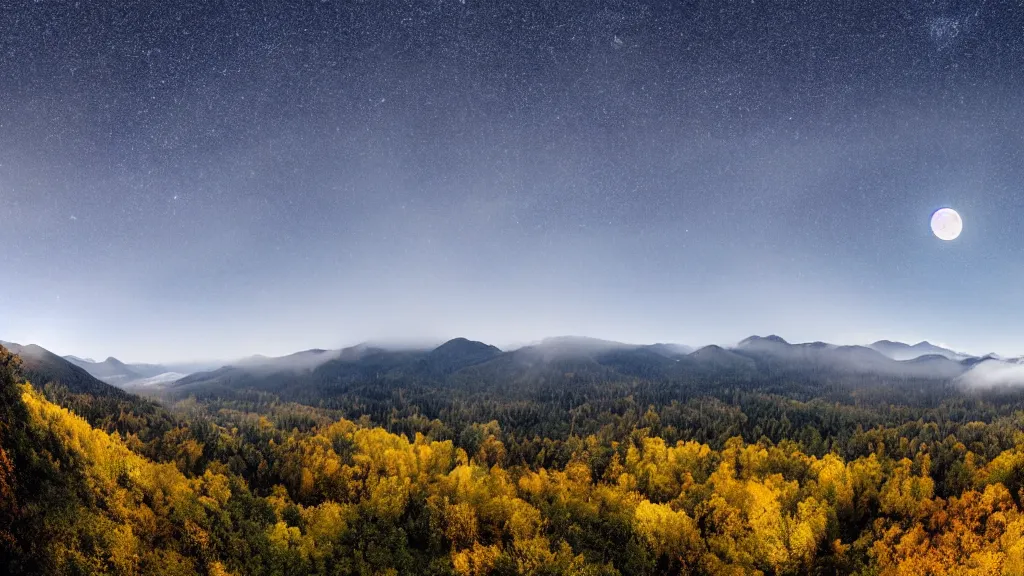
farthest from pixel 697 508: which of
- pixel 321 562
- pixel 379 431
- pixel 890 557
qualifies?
pixel 379 431

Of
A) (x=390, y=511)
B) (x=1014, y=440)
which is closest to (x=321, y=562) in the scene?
(x=390, y=511)

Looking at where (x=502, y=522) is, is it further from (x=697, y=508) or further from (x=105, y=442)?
(x=105, y=442)

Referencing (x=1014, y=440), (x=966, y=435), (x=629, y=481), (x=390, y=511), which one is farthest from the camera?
(x=966, y=435)

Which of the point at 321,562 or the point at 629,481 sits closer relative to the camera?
the point at 321,562

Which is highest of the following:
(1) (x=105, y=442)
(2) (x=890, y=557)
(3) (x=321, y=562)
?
(1) (x=105, y=442)

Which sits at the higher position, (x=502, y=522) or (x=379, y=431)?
(x=379, y=431)

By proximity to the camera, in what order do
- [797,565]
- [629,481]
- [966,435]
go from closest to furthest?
1. [797,565]
2. [629,481]
3. [966,435]
